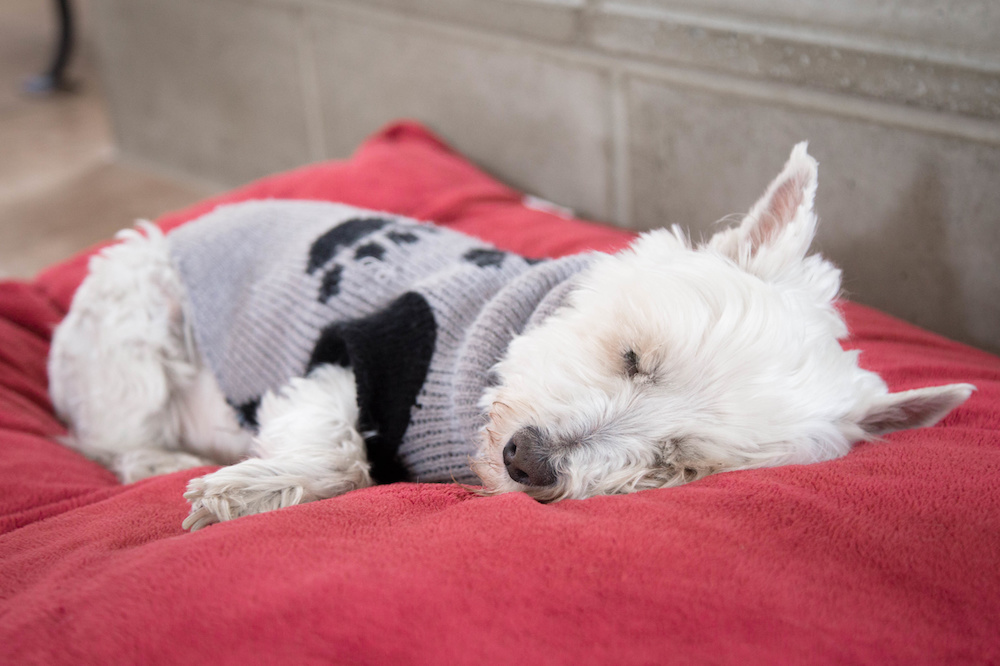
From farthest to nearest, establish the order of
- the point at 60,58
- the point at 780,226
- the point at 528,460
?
the point at 60,58, the point at 780,226, the point at 528,460

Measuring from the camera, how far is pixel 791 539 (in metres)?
1.15

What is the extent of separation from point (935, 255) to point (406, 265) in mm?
1524

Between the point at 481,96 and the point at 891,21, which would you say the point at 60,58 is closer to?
the point at 481,96

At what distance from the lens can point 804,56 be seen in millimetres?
2289

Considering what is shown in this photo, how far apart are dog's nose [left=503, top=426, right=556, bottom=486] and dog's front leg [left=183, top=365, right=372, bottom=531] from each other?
44 centimetres

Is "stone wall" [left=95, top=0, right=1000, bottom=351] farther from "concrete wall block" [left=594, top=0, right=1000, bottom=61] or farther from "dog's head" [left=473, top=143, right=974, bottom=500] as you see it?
"dog's head" [left=473, top=143, right=974, bottom=500]

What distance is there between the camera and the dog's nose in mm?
1342

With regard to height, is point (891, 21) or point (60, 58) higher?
point (891, 21)

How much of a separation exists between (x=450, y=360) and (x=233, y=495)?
20.1 inches

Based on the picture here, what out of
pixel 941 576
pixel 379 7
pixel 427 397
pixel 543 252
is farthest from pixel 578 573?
pixel 379 7

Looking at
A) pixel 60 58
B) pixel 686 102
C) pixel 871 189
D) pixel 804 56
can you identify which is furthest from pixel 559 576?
pixel 60 58

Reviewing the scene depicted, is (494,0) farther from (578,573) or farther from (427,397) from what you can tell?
(578,573)

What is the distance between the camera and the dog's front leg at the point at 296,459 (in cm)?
146

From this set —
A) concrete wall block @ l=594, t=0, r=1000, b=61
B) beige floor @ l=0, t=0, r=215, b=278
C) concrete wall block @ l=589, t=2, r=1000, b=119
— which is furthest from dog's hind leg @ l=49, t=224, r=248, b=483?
beige floor @ l=0, t=0, r=215, b=278
